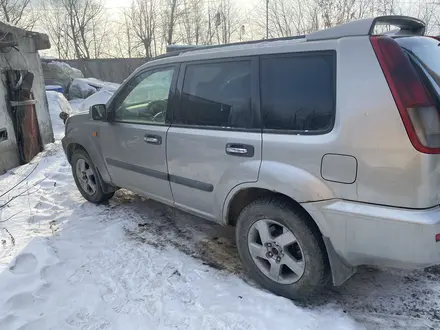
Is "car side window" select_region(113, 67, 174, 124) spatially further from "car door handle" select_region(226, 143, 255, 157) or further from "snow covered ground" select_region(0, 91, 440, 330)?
"snow covered ground" select_region(0, 91, 440, 330)

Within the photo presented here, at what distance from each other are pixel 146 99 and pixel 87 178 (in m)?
1.62

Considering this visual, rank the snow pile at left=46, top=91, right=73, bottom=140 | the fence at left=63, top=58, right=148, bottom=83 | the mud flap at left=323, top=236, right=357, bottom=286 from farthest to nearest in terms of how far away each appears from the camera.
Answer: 1. the fence at left=63, top=58, right=148, bottom=83
2. the snow pile at left=46, top=91, right=73, bottom=140
3. the mud flap at left=323, top=236, right=357, bottom=286

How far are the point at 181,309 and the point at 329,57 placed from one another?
78.6 inches

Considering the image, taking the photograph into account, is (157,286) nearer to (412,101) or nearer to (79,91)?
(412,101)

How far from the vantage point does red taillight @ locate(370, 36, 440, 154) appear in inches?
76.6

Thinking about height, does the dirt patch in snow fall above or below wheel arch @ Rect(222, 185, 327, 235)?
below

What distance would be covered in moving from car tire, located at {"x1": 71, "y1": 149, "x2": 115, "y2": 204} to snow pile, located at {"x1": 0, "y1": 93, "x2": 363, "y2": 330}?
0.13m

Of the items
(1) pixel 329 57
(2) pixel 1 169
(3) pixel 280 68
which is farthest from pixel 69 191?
(1) pixel 329 57

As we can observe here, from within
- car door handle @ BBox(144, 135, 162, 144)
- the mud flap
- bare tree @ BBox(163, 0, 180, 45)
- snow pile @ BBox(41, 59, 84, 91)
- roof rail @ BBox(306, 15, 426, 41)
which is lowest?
the mud flap

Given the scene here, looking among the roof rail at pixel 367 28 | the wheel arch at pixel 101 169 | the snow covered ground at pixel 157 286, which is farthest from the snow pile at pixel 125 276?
the roof rail at pixel 367 28

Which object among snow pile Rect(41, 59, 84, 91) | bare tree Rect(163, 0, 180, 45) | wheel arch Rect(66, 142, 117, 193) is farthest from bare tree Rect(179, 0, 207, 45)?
wheel arch Rect(66, 142, 117, 193)

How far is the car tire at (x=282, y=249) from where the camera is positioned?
2.47 meters

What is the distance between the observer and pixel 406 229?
6.68 feet

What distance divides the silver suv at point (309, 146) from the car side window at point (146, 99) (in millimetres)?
23
